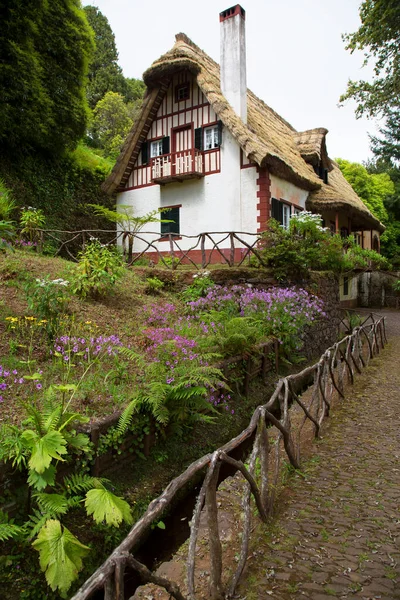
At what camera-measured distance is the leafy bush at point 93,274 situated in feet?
25.1

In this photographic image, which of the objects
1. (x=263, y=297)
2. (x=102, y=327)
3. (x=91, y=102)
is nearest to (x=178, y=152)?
(x=263, y=297)

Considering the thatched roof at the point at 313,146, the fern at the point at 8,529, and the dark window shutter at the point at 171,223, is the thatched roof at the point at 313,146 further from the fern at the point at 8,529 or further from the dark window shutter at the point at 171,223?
the fern at the point at 8,529

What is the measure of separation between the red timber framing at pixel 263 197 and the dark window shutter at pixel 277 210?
1.45 ft

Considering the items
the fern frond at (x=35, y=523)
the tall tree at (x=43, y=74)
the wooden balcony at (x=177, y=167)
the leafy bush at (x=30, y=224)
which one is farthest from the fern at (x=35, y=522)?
the wooden balcony at (x=177, y=167)

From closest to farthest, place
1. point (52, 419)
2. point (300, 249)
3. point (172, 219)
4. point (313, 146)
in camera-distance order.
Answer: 1. point (52, 419)
2. point (300, 249)
3. point (172, 219)
4. point (313, 146)

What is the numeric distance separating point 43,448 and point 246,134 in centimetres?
1250

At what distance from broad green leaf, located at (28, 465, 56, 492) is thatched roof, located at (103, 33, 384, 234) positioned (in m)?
11.7

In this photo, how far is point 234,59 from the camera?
14.9m

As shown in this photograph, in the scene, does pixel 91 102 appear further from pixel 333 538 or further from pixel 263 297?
pixel 333 538

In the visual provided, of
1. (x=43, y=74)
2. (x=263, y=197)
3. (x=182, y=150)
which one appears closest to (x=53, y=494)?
(x=263, y=197)

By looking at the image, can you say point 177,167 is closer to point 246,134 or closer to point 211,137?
point 211,137

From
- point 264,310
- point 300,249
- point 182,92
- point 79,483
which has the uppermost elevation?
point 182,92

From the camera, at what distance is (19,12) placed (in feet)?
41.7

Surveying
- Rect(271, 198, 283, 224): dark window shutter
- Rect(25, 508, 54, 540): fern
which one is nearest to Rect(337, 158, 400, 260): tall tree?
Rect(271, 198, 283, 224): dark window shutter
